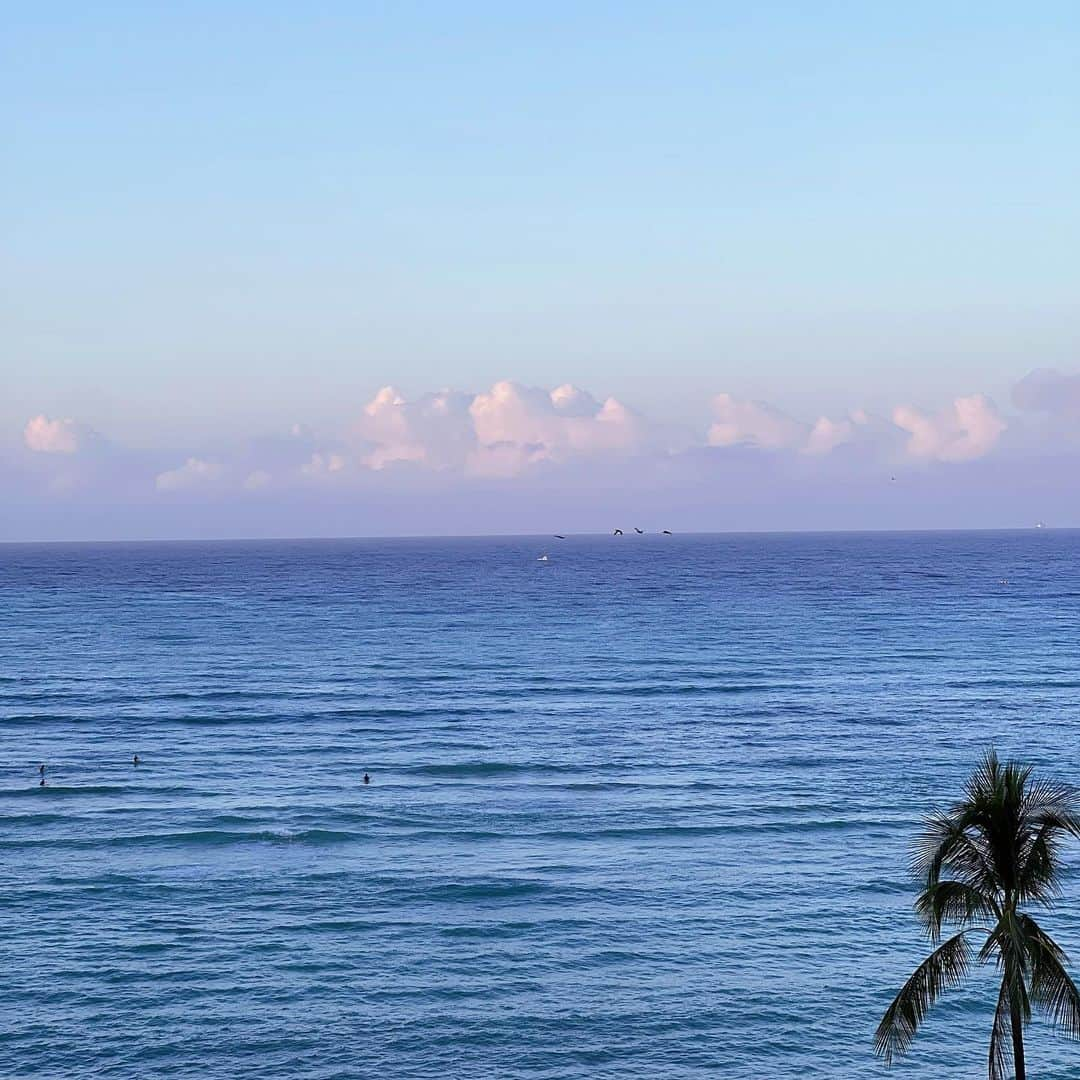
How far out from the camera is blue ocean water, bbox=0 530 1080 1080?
45.8m

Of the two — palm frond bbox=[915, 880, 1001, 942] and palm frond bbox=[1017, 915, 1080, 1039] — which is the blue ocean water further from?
palm frond bbox=[915, 880, 1001, 942]

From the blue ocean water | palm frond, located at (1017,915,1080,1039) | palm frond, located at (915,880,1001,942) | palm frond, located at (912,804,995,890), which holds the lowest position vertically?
the blue ocean water

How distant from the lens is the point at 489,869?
210 feet

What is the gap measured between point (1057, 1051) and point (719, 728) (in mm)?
55391

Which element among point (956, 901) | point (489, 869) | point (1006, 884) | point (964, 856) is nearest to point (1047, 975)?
point (1006, 884)

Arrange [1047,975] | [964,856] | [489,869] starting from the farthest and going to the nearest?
[489,869]
[964,856]
[1047,975]

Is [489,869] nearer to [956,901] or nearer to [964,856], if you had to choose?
[956,901]

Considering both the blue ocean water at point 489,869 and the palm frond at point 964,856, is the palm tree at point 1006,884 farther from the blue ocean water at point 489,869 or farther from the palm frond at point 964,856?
the blue ocean water at point 489,869

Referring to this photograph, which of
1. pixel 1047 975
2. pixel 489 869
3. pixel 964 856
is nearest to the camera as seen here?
pixel 1047 975

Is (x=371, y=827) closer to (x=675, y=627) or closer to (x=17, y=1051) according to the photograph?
(x=17, y=1051)

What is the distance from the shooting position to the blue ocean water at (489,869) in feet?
150

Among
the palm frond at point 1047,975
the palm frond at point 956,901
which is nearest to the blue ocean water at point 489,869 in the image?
the palm frond at point 1047,975

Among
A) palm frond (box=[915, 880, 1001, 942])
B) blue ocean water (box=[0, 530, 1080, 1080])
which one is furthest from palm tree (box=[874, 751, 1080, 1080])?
blue ocean water (box=[0, 530, 1080, 1080])

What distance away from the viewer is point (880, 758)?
8725 cm
